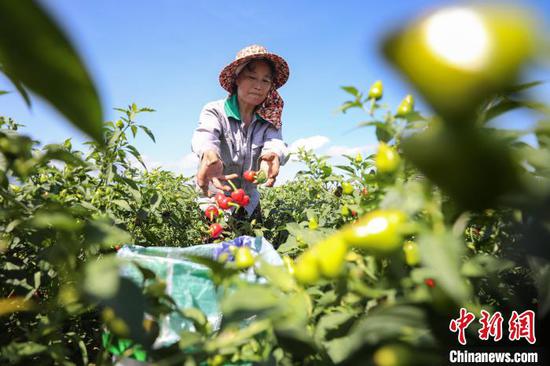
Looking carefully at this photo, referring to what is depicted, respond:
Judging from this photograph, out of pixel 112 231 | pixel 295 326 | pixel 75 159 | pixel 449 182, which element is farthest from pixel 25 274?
pixel 449 182

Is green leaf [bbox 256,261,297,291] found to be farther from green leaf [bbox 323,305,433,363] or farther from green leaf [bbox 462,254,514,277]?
green leaf [bbox 462,254,514,277]

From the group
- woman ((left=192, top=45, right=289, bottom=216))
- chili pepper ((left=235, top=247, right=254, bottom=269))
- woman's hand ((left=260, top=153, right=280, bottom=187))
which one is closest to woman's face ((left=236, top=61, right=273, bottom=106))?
woman ((left=192, top=45, right=289, bottom=216))

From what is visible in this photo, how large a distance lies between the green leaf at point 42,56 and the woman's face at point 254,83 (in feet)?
8.43

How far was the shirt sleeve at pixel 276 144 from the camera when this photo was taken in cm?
247

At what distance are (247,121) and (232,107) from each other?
164 millimetres

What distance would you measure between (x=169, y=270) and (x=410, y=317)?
65 cm

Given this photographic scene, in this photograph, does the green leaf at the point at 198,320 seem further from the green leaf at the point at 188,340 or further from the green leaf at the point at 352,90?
the green leaf at the point at 352,90

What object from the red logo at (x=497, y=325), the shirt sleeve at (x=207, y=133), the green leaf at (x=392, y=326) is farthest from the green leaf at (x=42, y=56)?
the shirt sleeve at (x=207, y=133)

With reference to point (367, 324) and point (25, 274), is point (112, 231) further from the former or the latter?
point (25, 274)

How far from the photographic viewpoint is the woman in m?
2.49

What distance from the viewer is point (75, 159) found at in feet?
1.83

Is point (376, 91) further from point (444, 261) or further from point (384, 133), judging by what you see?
point (444, 261)

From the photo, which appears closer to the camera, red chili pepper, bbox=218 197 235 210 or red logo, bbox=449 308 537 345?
red logo, bbox=449 308 537 345

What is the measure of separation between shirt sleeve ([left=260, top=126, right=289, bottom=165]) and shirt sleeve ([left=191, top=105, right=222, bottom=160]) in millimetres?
322
